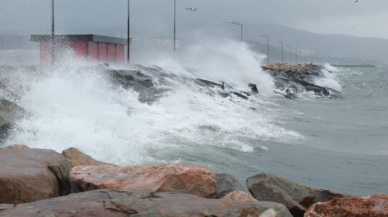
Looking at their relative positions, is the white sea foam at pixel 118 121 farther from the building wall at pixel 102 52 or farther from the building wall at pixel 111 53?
the building wall at pixel 111 53

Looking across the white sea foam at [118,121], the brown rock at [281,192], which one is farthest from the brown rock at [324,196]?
the white sea foam at [118,121]

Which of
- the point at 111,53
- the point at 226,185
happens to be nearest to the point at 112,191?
the point at 226,185

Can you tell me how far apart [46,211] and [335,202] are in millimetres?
2418

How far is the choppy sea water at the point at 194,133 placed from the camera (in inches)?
399

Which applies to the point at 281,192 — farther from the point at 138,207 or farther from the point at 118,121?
the point at 118,121

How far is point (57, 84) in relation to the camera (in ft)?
51.7

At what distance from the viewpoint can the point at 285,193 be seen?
5766mm

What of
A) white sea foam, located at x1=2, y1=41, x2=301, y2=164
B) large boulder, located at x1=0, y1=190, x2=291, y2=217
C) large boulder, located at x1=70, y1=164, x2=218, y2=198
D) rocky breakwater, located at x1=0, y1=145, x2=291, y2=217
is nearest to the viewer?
large boulder, located at x1=0, y1=190, x2=291, y2=217

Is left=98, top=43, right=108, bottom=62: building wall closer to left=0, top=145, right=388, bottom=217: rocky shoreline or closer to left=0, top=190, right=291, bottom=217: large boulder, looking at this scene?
left=0, top=145, right=388, bottom=217: rocky shoreline

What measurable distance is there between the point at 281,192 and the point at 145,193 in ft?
6.80

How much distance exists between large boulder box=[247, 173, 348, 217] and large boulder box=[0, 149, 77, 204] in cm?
216

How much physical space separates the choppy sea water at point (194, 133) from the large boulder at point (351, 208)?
4631mm

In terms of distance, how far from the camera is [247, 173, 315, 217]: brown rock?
562 centimetres

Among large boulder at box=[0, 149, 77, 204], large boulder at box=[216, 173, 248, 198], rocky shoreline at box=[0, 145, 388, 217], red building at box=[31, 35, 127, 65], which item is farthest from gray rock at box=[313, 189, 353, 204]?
red building at box=[31, 35, 127, 65]
